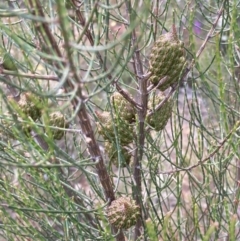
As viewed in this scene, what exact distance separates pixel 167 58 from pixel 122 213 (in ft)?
1.01

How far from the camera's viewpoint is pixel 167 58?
844 millimetres

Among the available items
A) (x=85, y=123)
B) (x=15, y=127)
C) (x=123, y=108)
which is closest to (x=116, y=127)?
(x=123, y=108)

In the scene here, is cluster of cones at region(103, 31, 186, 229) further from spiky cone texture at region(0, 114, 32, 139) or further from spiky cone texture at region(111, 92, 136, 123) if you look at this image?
spiky cone texture at region(0, 114, 32, 139)

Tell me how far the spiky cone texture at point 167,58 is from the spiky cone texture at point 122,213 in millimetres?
245

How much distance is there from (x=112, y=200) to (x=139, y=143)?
5.1 inches

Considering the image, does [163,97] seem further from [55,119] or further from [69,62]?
[69,62]

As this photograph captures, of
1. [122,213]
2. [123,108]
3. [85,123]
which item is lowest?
[122,213]

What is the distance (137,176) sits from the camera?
99 cm

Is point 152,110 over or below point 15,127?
over

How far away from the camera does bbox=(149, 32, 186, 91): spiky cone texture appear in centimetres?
84

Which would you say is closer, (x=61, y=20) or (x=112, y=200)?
(x=61, y=20)

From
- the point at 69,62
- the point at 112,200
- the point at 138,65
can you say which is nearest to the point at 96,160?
the point at 112,200

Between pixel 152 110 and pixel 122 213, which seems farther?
pixel 152 110

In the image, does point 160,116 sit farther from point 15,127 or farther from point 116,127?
point 15,127
